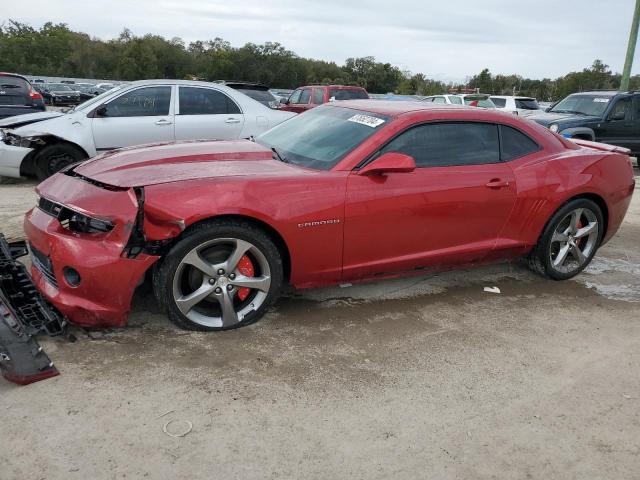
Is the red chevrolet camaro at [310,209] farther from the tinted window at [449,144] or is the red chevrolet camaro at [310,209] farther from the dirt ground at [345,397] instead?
the dirt ground at [345,397]

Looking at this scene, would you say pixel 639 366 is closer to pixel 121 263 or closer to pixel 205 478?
pixel 205 478

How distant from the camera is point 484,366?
125 inches

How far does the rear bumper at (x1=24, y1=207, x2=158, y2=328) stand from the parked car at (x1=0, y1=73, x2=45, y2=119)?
773cm

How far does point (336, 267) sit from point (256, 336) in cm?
71

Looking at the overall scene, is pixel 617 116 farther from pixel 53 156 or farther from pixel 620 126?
pixel 53 156

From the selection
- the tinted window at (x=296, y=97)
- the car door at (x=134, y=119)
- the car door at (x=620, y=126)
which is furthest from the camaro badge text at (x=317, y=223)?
the tinted window at (x=296, y=97)

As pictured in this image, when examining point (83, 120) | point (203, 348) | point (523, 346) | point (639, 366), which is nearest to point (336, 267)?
point (203, 348)

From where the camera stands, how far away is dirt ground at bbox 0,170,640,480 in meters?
2.30

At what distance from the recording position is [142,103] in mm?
7082

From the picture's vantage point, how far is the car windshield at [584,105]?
11164 millimetres

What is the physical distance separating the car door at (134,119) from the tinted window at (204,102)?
22cm

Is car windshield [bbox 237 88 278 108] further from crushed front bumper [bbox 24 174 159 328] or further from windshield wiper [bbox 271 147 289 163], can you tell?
crushed front bumper [bbox 24 174 159 328]

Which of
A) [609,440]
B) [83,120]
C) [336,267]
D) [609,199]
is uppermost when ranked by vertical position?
[83,120]

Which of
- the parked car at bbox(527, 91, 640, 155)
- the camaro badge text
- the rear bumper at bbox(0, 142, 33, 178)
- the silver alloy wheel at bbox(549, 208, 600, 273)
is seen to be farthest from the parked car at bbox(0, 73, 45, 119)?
the parked car at bbox(527, 91, 640, 155)
